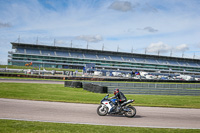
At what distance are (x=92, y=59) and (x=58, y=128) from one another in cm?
10649

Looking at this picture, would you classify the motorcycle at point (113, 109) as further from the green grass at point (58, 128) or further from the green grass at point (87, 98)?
the green grass at point (87, 98)

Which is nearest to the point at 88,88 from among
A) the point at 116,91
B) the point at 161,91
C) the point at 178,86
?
the point at 161,91

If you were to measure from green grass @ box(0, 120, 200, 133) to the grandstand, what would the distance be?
97.5m

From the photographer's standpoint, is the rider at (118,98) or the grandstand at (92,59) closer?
the rider at (118,98)

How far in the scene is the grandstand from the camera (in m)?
105

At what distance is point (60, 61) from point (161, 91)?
89.1 m

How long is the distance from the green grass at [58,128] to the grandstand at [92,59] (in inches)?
3840

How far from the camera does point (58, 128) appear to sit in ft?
28.3

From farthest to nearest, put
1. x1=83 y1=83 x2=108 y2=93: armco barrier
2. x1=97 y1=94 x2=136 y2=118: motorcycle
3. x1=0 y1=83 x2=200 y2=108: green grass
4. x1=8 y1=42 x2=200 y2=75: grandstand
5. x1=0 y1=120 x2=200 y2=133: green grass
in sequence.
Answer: x1=8 y1=42 x2=200 y2=75: grandstand
x1=83 y1=83 x2=108 y2=93: armco barrier
x1=0 y1=83 x2=200 y2=108: green grass
x1=97 y1=94 x2=136 y2=118: motorcycle
x1=0 y1=120 x2=200 y2=133: green grass

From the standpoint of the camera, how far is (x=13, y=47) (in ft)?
361

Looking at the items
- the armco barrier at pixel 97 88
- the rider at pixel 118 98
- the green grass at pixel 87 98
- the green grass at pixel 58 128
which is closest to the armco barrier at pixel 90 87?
the armco barrier at pixel 97 88

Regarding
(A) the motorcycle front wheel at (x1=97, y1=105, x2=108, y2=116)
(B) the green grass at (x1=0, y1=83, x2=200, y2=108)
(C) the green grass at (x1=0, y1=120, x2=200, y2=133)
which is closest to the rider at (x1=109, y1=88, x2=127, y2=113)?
(A) the motorcycle front wheel at (x1=97, y1=105, x2=108, y2=116)

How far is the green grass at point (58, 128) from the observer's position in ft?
26.7

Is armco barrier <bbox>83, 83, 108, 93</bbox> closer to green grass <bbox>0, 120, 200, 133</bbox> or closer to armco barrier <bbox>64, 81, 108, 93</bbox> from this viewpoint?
armco barrier <bbox>64, 81, 108, 93</bbox>
